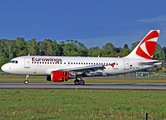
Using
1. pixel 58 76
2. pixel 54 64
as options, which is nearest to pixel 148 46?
pixel 54 64

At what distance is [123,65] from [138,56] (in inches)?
144

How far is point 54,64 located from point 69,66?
7.70ft

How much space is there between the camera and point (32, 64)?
40750 millimetres

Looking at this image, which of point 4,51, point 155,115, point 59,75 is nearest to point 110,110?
point 155,115

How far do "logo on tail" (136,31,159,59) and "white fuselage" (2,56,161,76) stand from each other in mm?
3146

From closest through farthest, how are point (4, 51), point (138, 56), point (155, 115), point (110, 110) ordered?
point (155, 115), point (110, 110), point (138, 56), point (4, 51)

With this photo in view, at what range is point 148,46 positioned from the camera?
46.1 metres

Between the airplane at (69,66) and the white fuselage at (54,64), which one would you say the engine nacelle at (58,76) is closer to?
the airplane at (69,66)

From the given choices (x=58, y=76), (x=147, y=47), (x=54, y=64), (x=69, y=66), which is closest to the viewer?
(x=58, y=76)

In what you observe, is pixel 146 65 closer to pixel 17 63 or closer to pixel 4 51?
pixel 17 63

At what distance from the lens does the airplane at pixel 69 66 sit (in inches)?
1580

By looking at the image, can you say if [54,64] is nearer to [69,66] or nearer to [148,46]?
[69,66]

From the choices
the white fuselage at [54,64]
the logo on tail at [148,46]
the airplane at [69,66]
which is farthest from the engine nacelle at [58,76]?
the logo on tail at [148,46]

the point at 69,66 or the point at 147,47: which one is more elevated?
the point at 147,47
